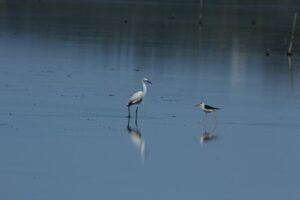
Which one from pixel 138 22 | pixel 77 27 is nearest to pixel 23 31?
pixel 77 27

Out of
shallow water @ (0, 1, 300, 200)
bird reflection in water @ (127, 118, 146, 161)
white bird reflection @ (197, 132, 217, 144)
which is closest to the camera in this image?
shallow water @ (0, 1, 300, 200)

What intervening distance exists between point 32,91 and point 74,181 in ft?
35.7

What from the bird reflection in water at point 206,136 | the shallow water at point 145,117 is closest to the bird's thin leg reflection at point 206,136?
the bird reflection in water at point 206,136

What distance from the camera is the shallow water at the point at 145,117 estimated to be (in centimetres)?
1752

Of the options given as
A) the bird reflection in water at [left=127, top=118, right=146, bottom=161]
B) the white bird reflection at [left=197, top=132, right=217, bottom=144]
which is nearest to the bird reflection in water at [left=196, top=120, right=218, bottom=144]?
the white bird reflection at [left=197, top=132, right=217, bottom=144]

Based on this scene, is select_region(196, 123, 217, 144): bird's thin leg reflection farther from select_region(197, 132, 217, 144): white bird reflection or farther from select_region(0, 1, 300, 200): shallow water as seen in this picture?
select_region(0, 1, 300, 200): shallow water

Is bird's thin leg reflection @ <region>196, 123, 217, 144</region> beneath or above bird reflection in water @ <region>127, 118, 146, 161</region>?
beneath

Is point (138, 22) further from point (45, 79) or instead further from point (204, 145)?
point (204, 145)

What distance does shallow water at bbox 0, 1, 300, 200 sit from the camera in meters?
17.5

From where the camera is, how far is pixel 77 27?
54219mm

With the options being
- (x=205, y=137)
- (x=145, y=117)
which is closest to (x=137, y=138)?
(x=205, y=137)

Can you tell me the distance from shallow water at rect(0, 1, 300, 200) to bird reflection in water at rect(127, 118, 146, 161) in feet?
0.07

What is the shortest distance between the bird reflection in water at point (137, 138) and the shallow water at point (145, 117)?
20 mm

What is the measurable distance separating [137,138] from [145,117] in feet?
9.11
